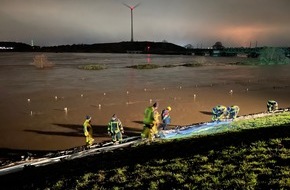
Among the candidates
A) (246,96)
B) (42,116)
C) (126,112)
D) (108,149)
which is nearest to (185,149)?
(108,149)

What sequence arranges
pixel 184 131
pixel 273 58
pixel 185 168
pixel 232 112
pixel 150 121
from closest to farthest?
pixel 185 168
pixel 150 121
pixel 184 131
pixel 232 112
pixel 273 58

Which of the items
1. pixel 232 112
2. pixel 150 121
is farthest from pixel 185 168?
pixel 232 112

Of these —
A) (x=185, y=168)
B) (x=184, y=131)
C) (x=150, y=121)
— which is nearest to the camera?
(x=185, y=168)

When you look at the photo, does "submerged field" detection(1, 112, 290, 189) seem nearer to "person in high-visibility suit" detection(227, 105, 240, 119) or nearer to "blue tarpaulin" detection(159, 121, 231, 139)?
"blue tarpaulin" detection(159, 121, 231, 139)

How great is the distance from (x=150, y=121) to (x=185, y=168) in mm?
4746

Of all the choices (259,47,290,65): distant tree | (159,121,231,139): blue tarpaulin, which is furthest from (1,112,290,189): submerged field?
(259,47,290,65): distant tree

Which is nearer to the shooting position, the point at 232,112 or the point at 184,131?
the point at 184,131

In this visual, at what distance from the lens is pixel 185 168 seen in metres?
8.76

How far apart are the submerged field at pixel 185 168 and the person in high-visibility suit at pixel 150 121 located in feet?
5.39

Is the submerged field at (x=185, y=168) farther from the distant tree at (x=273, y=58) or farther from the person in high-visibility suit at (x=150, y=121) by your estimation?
the distant tree at (x=273, y=58)

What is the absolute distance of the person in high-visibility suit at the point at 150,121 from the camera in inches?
514

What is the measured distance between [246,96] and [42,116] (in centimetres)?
2200

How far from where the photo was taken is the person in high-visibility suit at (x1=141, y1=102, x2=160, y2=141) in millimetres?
13066

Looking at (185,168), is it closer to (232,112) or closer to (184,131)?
(184,131)
